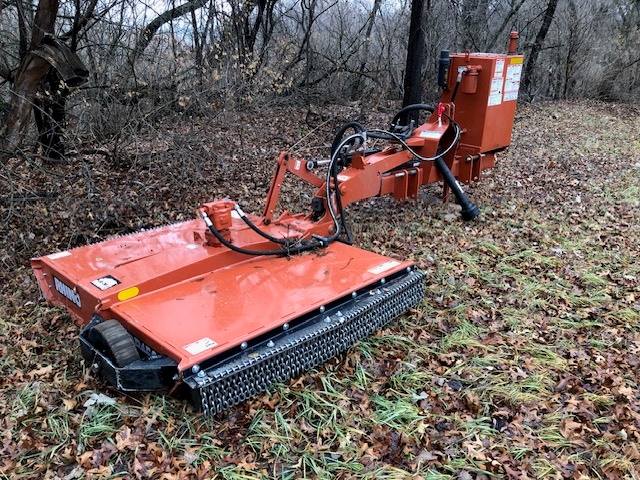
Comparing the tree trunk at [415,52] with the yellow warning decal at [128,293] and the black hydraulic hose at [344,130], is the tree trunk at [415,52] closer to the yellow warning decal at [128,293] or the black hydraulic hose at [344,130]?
the black hydraulic hose at [344,130]

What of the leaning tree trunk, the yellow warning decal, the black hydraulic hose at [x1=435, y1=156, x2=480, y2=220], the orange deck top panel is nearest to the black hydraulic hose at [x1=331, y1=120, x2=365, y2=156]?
the orange deck top panel

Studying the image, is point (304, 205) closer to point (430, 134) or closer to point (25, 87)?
point (430, 134)

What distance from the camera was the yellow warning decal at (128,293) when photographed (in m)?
3.24

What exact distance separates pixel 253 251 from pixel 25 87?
10.4 feet

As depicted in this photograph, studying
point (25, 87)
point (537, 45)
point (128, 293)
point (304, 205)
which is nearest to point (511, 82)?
point (304, 205)

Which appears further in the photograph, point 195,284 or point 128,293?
point 195,284

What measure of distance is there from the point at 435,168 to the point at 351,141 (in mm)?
1298

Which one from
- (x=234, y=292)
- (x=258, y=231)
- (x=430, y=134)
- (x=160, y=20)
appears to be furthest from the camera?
(x=160, y=20)

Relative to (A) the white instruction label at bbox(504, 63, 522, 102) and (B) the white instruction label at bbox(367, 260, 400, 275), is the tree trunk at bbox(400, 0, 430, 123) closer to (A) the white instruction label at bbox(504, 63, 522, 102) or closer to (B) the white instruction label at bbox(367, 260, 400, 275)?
(A) the white instruction label at bbox(504, 63, 522, 102)

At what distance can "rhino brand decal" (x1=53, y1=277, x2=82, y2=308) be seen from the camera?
3.43 metres

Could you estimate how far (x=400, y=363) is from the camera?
3514mm

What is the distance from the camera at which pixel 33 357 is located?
3525mm

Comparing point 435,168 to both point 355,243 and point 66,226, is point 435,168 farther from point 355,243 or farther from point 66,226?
point 66,226

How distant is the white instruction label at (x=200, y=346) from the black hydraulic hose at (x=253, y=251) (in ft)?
3.04
